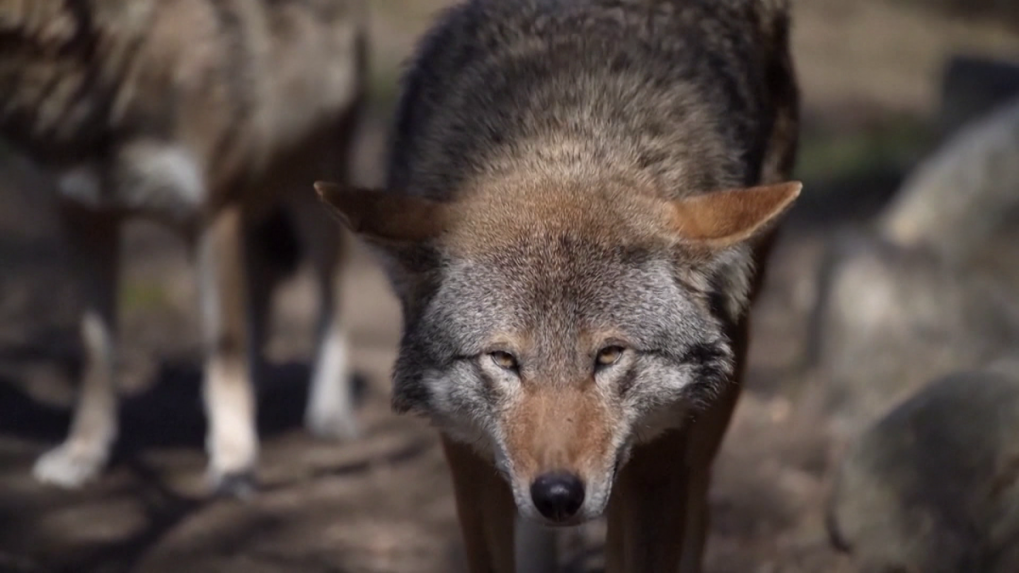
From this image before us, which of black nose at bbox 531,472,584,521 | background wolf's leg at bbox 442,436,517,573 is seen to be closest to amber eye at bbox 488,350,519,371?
black nose at bbox 531,472,584,521

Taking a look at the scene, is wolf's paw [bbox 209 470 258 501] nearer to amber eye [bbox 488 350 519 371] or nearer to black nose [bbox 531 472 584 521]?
amber eye [bbox 488 350 519 371]

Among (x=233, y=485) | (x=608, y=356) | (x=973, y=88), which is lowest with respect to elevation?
(x=233, y=485)

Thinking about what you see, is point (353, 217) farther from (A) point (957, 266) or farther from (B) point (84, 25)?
(A) point (957, 266)

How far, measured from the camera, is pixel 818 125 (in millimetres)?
10938

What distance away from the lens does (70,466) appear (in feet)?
18.2

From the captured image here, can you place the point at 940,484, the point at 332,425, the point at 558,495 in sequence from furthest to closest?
the point at 332,425, the point at 940,484, the point at 558,495

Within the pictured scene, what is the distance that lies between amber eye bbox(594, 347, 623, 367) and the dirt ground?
1718 mm

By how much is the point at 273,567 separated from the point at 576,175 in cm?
187

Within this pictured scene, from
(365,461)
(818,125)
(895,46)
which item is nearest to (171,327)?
(365,461)

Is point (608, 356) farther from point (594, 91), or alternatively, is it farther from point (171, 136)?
point (171, 136)

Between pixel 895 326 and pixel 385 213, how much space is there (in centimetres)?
338

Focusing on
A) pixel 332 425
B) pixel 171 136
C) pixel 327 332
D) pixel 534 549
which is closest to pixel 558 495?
pixel 534 549

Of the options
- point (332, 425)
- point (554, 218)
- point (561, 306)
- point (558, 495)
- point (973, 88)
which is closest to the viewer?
point (558, 495)

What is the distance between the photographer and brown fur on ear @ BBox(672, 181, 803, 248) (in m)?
3.26
